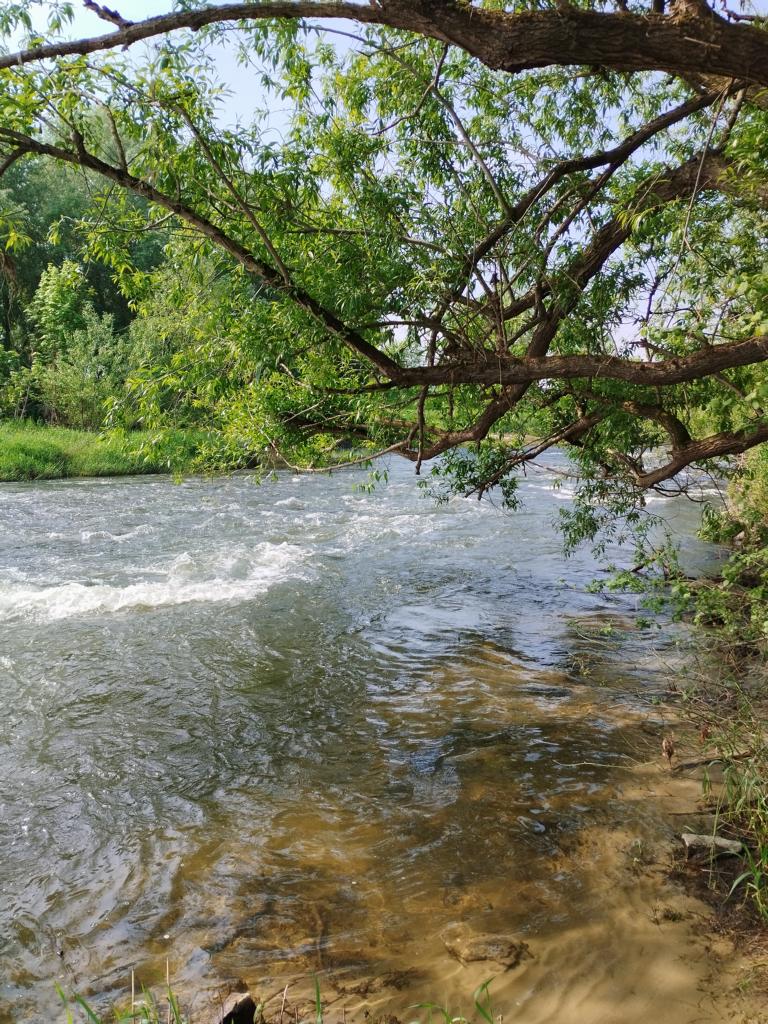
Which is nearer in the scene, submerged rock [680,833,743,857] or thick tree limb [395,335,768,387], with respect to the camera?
submerged rock [680,833,743,857]

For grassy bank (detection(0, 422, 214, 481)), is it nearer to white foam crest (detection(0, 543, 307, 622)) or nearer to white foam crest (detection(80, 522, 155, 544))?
white foam crest (detection(80, 522, 155, 544))

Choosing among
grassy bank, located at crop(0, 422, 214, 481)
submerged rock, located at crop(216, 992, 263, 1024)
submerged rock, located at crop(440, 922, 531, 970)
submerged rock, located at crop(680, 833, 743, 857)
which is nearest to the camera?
submerged rock, located at crop(216, 992, 263, 1024)

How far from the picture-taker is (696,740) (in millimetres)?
5363

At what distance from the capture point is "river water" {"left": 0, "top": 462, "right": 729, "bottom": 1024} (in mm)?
3686

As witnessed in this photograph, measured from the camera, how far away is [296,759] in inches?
225

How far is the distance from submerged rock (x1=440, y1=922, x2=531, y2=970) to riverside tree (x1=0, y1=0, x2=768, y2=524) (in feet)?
9.57

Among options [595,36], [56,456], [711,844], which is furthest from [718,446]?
[56,456]

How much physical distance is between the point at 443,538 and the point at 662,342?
8127mm

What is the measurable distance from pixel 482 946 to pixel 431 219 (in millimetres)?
4980

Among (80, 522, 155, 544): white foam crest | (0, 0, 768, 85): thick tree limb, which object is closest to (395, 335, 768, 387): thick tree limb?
(0, 0, 768, 85): thick tree limb

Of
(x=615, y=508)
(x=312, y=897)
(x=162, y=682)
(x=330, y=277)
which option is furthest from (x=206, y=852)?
(x=615, y=508)

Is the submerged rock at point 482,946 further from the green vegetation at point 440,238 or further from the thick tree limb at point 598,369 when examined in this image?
the thick tree limb at point 598,369

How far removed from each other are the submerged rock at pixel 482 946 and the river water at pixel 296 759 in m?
0.06

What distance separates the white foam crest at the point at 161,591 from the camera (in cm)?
955
